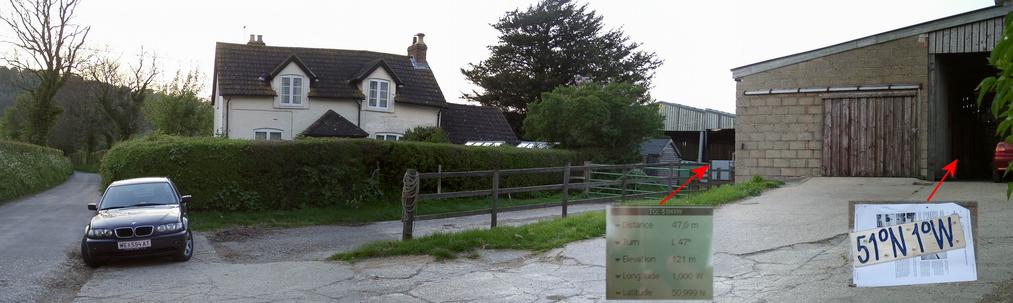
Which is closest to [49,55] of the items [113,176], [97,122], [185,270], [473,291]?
[97,122]

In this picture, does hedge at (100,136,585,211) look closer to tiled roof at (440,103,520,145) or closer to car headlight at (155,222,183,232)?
car headlight at (155,222,183,232)

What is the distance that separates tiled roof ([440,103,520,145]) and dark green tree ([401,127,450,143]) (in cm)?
493

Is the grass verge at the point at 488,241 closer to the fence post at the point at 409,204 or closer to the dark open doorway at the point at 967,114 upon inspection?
the fence post at the point at 409,204

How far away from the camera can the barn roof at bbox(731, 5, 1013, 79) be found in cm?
Answer: 1759

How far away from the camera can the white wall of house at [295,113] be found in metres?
33.9

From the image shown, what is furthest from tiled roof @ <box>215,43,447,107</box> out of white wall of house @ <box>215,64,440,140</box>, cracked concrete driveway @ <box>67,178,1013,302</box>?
cracked concrete driveway @ <box>67,178,1013,302</box>

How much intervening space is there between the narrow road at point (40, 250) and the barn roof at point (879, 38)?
1558 cm

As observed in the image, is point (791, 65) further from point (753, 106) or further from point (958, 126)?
point (958, 126)

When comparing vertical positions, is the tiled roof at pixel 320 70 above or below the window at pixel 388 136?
above

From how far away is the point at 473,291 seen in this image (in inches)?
360

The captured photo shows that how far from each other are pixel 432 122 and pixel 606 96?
9.31 meters

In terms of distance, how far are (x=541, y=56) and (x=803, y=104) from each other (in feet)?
123

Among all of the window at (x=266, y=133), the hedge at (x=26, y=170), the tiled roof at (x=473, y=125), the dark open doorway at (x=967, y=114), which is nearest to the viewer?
the dark open doorway at (x=967, y=114)

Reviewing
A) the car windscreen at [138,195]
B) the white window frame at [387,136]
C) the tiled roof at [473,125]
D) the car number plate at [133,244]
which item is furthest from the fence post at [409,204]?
the tiled roof at [473,125]
